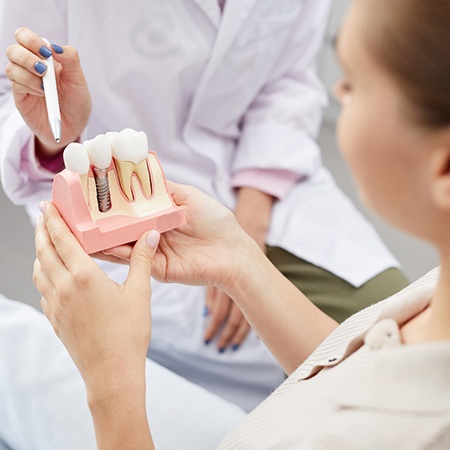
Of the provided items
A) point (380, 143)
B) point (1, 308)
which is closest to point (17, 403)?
point (1, 308)

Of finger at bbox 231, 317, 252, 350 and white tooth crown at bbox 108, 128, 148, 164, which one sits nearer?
white tooth crown at bbox 108, 128, 148, 164

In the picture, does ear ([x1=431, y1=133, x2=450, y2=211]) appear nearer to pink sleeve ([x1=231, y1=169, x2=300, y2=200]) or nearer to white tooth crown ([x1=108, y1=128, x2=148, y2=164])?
white tooth crown ([x1=108, y1=128, x2=148, y2=164])

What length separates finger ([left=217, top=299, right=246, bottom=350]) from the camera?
102 centimetres

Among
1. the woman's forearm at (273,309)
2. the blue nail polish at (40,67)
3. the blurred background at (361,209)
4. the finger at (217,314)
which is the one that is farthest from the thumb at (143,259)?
the blurred background at (361,209)

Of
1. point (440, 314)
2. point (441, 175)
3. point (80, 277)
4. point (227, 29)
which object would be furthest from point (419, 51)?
point (227, 29)

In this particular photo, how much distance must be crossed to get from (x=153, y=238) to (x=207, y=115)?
1.45ft

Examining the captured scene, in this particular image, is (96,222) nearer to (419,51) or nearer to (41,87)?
(41,87)

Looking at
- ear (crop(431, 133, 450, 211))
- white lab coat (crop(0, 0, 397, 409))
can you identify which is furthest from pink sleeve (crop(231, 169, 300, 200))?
ear (crop(431, 133, 450, 211))

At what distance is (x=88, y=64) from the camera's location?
3.29 feet

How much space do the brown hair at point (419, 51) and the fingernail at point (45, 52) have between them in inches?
19.1

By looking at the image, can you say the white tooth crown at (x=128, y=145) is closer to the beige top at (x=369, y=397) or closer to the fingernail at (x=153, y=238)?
the fingernail at (x=153, y=238)

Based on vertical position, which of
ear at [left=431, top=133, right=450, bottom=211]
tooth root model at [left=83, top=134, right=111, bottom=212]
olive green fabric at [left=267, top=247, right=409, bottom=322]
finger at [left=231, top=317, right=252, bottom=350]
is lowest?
finger at [left=231, top=317, right=252, bottom=350]

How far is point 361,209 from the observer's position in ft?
6.18

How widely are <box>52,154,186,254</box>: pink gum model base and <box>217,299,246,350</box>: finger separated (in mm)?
327
